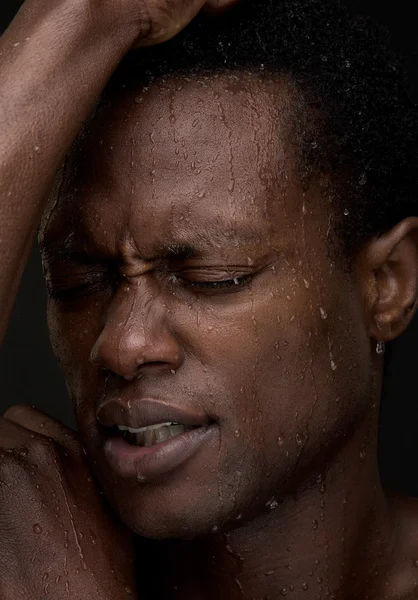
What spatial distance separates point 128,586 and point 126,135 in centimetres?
81

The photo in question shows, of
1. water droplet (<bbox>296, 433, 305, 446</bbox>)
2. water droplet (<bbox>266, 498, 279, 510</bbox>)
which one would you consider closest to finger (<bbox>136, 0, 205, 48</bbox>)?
water droplet (<bbox>296, 433, 305, 446</bbox>)

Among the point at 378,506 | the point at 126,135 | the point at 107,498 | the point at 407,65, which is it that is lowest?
the point at 378,506

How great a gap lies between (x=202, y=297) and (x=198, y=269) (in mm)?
49

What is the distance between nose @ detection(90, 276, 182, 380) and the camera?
2166 mm

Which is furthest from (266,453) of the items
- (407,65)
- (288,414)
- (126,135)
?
(407,65)

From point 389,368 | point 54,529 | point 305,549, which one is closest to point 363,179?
point 305,549

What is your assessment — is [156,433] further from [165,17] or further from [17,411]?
[165,17]

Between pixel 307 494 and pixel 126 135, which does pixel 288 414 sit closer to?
pixel 307 494

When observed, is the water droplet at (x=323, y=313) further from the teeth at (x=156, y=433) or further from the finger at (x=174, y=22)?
the finger at (x=174, y=22)

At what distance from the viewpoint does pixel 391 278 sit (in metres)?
2.47

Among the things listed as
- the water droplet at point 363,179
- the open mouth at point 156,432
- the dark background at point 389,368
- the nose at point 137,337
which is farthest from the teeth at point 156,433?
the dark background at point 389,368

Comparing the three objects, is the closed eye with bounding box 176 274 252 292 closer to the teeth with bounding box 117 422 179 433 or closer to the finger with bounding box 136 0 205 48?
the teeth with bounding box 117 422 179 433

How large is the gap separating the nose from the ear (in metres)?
0.44

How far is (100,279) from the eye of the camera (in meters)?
2.29
